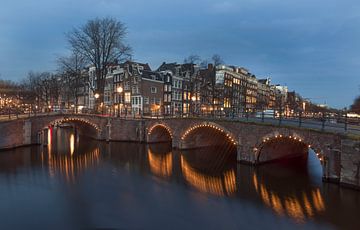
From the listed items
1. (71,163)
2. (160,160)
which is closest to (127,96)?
(160,160)

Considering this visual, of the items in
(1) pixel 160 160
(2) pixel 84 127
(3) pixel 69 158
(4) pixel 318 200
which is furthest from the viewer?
(2) pixel 84 127

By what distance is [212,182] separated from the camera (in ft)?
68.3

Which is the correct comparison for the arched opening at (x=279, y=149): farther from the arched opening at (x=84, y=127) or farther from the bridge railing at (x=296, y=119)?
the arched opening at (x=84, y=127)

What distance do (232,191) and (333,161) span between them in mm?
6238

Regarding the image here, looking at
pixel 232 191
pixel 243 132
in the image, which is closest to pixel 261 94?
pixel 243 132

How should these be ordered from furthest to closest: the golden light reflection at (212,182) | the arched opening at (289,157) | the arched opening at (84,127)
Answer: the arched opening at (84,127) < the arched opening at (289,157) < the golden light reflection at (212,182)

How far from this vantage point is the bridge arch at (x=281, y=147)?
19859 mm

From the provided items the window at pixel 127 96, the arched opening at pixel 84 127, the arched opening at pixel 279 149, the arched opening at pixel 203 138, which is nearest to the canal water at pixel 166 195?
the arched opening at pixel 279 149

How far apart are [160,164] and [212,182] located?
6.62 meters

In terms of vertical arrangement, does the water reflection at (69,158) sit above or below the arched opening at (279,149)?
below

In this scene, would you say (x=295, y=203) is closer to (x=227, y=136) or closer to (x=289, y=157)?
(x=289, y=157)

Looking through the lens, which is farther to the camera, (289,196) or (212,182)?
(212,182)

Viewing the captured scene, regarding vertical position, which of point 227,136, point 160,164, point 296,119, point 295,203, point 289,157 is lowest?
point 295,203

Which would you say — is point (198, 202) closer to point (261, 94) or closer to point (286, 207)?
point (286, 207)
